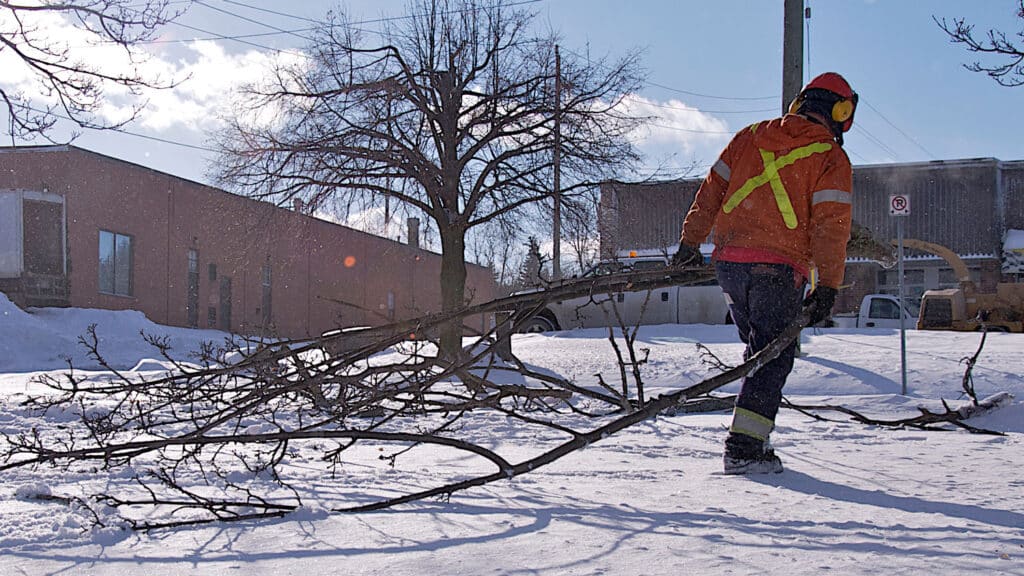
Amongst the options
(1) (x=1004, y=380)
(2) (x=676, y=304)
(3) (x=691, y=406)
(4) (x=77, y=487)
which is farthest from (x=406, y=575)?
(2) (x=676, y=304)

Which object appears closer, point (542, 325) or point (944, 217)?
point (542, 325)

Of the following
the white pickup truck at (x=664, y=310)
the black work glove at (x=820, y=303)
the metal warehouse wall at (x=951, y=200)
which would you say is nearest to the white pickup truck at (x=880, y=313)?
the white pickup truck at (x=664, y=310)

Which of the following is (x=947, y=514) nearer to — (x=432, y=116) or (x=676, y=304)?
(x=432, y=116)

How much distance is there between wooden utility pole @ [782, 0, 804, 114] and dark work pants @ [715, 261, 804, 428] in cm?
834

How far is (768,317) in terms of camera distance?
155 inches

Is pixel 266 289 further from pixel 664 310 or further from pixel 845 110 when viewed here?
pixel 845 110

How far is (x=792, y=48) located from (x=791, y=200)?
28.4 feet

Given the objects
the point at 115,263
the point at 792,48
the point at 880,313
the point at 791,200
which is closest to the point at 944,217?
the point at 880,313

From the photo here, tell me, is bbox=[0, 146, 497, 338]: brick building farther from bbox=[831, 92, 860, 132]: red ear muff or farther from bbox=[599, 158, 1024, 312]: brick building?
bbox=[599, 158, 1024, 312]: brick building

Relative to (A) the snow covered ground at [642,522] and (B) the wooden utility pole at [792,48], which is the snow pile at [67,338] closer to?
(B) the wooden utility pole at [792,48]

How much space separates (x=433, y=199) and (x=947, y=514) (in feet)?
45.1

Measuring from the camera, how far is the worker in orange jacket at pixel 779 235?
3.81 m

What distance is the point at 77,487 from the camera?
387 centimetres

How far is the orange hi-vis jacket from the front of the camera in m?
3.80
